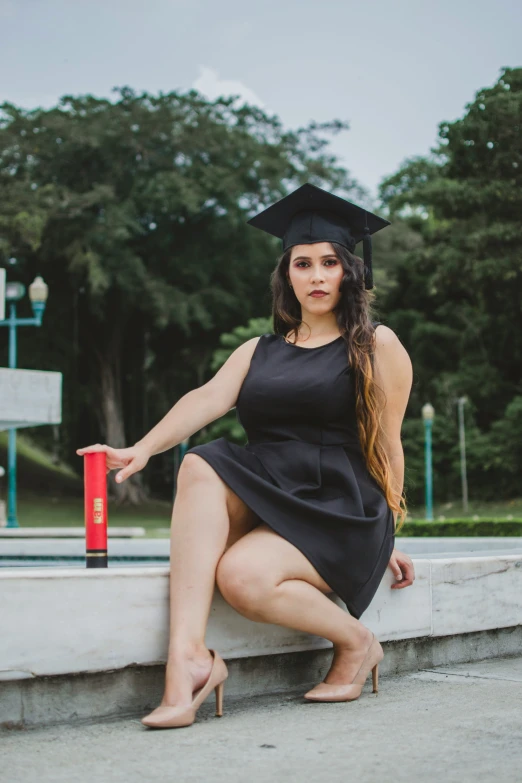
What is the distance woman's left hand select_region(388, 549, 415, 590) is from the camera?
3.46 metres

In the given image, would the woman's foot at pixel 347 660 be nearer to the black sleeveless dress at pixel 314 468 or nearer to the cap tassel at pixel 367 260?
the black sleeveless dress at pixel 314 468

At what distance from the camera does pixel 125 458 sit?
3.06m

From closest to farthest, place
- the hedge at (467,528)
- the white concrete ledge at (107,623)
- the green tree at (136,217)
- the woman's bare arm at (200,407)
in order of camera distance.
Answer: the white concrete ledge at (107,623), the woman's bare arm at (200,407), the hedge at (467,528), the green tree at (136,217)

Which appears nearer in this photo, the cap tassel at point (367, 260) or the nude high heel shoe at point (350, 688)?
the nude high heel shoe at point (350, 688)

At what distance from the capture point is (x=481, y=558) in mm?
3967

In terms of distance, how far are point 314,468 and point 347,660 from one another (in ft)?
2.00

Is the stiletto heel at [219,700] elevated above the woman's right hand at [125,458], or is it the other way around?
the woman's right hand at [125,458]

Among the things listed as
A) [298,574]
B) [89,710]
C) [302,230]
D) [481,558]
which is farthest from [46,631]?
[481,558]

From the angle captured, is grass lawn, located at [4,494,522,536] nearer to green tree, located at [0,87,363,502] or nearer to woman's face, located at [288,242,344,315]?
→ green tree, located at [0,87,363,502]

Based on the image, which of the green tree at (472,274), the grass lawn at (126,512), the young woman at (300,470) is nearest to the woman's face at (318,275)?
the young woman at (300,470)

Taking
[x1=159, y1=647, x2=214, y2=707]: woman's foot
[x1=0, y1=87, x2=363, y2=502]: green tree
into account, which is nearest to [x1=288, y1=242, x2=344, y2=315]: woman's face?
[x1=159, y1=647, x2=214, y2=707]: woman's foot

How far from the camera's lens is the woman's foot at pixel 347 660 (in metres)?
3.09

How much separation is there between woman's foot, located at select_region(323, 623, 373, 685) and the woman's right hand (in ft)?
2.76

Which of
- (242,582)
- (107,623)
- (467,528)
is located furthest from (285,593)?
(467,528)
